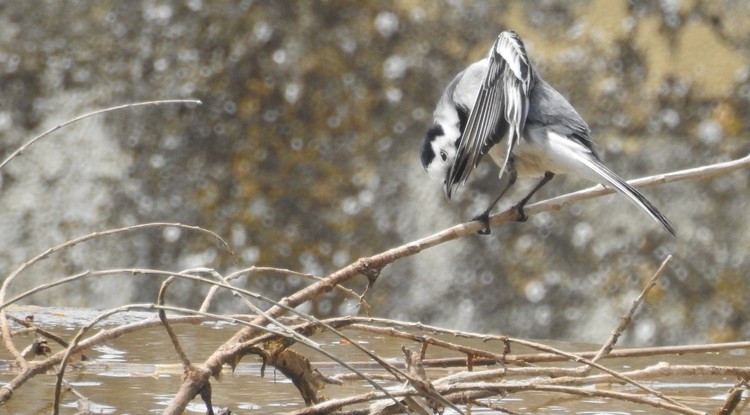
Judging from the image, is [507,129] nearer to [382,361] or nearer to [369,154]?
→ [369,154]

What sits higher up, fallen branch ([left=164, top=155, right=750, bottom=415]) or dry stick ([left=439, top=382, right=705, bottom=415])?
fallen branch ([left=164, top=155, right=750, bottom=415])

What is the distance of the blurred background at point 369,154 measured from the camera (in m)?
3.40

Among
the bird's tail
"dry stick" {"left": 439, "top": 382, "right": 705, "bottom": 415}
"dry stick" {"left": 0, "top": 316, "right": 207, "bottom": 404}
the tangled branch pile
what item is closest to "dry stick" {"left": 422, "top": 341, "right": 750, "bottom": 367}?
the tangled branch pile

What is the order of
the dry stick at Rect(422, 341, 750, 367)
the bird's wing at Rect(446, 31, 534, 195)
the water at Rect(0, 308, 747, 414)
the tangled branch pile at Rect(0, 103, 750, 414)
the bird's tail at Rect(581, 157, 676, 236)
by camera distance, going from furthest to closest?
1. the bird's wing at Rect(446, 31, 534, 195)
2. the bird's tail at Rect(581, 157, 676, 236)
3. the water at Rect(0, 308, 747, 414)
4. the dry stick at Rect(422, 341, 750, 367)
5. the tangled branch pile at Rect(0, 103, 750, 414)

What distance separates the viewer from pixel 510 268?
11.3 feet

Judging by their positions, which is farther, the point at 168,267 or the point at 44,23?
the point at 44,23

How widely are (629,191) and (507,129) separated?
18.0 inches

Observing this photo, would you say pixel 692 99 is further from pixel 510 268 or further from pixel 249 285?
pixel 249 285

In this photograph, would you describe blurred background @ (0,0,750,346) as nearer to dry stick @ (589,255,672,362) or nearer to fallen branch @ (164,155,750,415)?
fallen branch @ (164,155,750,415)

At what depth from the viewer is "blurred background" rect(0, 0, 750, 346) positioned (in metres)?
3.40

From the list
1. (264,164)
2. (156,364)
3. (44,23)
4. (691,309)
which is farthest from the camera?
(44,23)

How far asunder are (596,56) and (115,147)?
4.84 feet

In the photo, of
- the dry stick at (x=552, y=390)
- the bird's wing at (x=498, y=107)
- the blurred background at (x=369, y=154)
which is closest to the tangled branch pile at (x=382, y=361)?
the dry stick at (x=552, y=390)

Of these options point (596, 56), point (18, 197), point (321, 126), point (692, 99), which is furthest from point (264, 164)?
point (692, 99)
